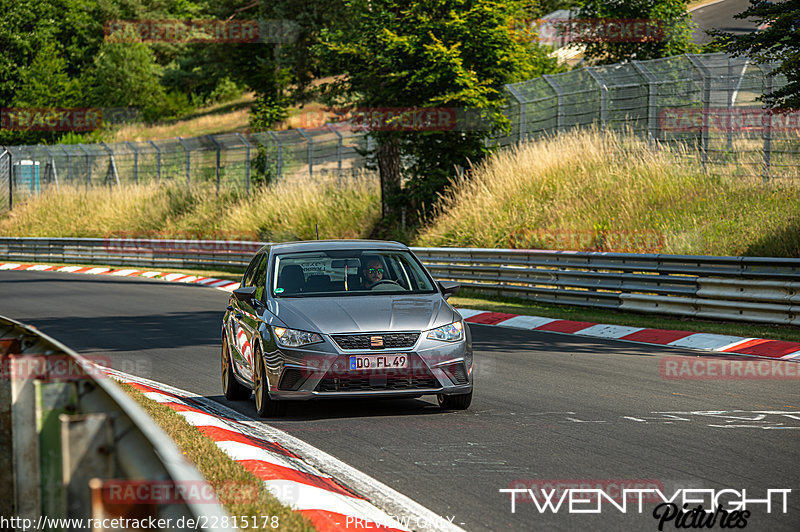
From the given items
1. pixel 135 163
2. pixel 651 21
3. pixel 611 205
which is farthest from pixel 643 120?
pixel 135 163

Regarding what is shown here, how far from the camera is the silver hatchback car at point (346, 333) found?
26.6 ft

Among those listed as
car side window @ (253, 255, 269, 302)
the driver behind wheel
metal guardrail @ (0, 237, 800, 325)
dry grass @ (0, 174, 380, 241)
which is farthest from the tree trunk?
the driver behind wheel

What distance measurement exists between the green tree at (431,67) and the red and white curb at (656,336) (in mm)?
10150

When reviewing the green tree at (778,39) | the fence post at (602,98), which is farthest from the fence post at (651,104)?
the green tree at (778,39)

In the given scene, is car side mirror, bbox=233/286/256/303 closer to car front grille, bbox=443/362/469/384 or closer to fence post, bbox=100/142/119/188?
car front grille, bbox=443/362/469/384

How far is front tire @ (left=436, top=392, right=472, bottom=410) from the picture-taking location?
8641mm

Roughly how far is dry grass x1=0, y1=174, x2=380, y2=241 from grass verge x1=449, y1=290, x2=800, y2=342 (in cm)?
1057

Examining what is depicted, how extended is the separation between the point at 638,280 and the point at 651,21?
21173 mm

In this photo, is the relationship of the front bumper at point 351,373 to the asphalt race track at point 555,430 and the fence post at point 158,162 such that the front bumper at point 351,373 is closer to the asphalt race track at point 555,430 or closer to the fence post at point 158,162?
the asphalt race track at point 555,430

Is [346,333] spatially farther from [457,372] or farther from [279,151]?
[279,151]

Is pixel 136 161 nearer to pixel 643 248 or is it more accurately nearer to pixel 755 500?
pixel 643 248

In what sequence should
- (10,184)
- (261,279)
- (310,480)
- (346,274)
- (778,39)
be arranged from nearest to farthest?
1. (310,480)
2. (346,274)
3. (261,279)
4. (778,39)
5. (10,184)

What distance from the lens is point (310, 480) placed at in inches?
243

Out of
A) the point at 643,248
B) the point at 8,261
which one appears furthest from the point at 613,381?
the point at 8,261
